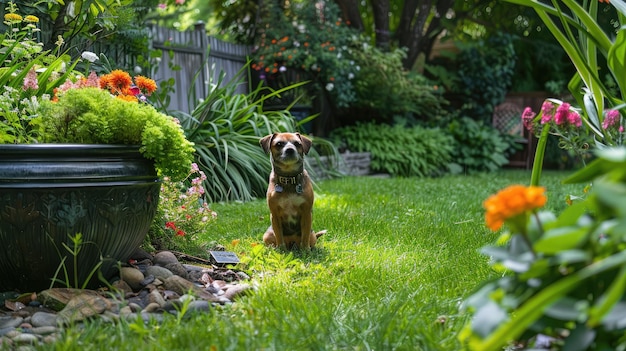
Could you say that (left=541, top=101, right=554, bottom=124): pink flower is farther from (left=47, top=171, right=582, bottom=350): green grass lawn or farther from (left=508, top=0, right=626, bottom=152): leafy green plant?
(left=47, top=171, right=582, bottom=350): green grass lawn

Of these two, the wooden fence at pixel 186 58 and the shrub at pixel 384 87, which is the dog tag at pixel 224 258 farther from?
the shrub at pixel 384 87

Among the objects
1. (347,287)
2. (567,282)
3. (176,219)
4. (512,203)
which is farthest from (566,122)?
(176,219)

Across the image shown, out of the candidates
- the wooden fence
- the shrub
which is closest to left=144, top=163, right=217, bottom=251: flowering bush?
the wooden fence

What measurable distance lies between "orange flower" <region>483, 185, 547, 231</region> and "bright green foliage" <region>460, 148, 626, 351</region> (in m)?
0.07

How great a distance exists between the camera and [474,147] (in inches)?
431

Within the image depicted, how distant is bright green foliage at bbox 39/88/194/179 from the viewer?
268 cm

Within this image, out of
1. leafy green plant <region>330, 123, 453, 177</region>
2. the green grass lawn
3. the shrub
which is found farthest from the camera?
the shrub

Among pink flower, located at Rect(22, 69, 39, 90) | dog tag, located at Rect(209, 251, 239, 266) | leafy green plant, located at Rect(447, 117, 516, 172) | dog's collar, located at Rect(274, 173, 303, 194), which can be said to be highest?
pink flower, located at Rect(22, 69, 39, 90)

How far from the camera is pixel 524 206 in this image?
Result: 1.29 m

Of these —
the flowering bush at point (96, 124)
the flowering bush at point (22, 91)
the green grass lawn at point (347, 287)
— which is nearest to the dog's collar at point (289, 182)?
the green grass lawn at point (347, 287)

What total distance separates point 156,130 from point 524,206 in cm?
180

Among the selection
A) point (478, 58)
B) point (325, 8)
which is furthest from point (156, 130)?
point (478, 58)

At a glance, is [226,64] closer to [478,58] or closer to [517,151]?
[478,58]

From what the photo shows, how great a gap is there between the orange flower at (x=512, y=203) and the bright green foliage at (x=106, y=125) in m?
1.73
